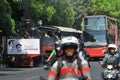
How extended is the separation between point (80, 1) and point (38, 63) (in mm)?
57033

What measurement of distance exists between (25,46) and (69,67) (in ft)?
100

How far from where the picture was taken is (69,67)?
6613mm

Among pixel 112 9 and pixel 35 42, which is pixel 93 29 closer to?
pixel 35 42

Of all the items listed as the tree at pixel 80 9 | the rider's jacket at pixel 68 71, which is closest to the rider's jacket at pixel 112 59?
the rider's jacket at pixel 68 71

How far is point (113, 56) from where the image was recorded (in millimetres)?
12781

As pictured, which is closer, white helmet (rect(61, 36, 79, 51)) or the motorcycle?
white helmet (rect(61, 36, 79, 51))

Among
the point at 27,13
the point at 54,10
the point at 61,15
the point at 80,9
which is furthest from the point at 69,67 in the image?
the point at 80,9

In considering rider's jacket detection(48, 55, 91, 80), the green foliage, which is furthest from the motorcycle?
the green foliage

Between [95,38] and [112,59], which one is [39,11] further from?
[112,59]

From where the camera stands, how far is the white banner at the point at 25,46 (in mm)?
36875

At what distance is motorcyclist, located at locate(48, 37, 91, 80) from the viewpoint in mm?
6520

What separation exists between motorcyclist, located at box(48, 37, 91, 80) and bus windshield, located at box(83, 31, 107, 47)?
38473 mm

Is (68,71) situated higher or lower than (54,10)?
higher

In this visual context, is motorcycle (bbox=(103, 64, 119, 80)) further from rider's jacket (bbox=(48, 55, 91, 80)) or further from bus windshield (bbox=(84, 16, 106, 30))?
bus windshield (bbox=(84, 16, 106, 30))
